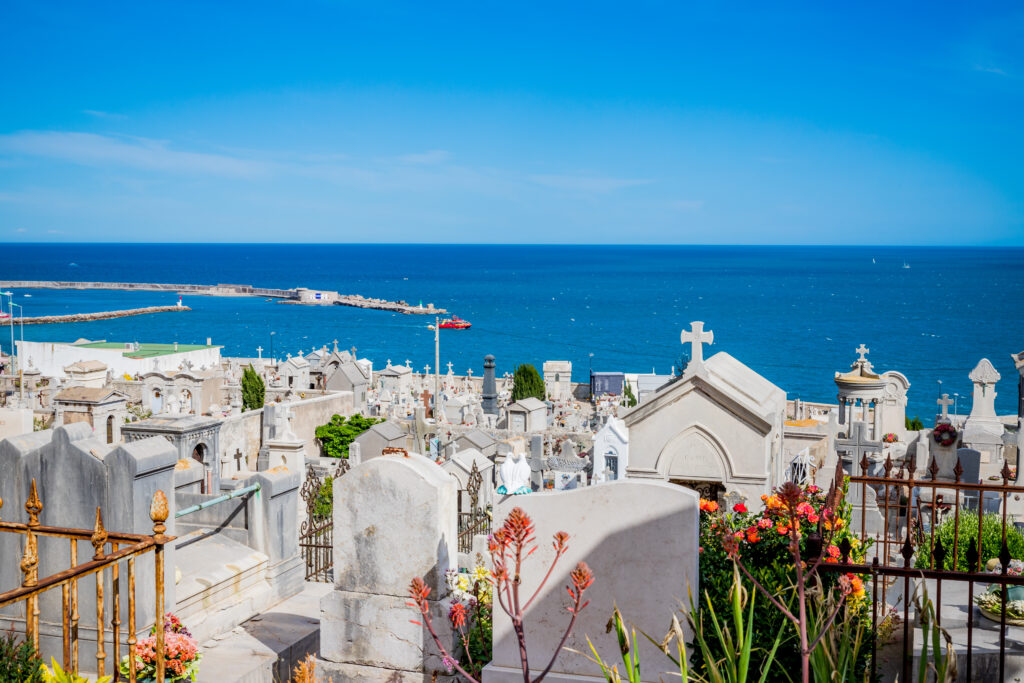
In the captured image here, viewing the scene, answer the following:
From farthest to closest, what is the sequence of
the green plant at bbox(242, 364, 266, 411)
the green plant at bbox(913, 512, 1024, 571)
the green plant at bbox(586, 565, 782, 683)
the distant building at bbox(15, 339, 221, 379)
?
the distant building at bbox(15, 339, 221, 379)
the green plant at bbox(242, 364, 266, 411)
the green plant at bbox(913, 512, 1024, 571)
the green plant at bbox(586, 565, 782, 683)

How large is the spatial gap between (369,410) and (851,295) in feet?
485

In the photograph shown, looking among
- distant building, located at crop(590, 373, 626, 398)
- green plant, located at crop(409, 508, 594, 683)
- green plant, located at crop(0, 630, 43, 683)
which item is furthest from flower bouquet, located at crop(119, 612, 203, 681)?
distant building, located at crop(590, 373, 626, 398)

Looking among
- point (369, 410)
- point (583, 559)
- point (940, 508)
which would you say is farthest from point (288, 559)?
point (369, 410)

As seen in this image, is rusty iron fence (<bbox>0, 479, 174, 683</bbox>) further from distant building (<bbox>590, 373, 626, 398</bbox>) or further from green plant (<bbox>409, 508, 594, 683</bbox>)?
distant building (<bbox>590, 373, 626, 398</bbox>)

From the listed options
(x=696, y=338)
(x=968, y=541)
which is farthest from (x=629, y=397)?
(x=968, y=541)

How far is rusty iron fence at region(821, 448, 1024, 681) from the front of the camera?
4.13 m

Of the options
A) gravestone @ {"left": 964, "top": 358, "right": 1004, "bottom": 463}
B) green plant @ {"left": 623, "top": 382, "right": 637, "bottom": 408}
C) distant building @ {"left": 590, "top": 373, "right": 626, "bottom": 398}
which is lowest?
distant building @ {"left": 590, "top": 373, "right": 626, "bottom": 398}

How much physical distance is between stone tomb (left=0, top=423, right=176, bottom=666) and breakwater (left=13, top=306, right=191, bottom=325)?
10430 centimetres

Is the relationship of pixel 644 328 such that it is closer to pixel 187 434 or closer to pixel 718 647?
pixel 187 434

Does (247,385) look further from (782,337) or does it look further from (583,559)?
(782,337)

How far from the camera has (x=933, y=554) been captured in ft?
16.8

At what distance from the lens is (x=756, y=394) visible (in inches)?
374

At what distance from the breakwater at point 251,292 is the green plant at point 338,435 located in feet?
335

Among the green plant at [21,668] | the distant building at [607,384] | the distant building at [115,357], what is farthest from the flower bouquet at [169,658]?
the distant building at [115,357]
